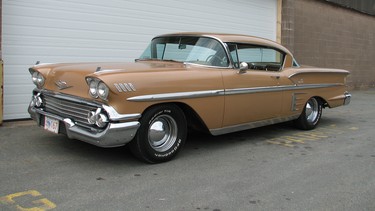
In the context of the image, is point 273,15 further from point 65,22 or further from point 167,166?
point 167,166

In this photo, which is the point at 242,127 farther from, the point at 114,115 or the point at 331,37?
the point at 331,37

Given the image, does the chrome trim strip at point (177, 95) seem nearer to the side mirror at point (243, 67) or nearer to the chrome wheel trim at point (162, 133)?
the chrome wheel trim at point (162, 133)

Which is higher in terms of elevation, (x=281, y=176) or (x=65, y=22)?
(x=65, y=22)

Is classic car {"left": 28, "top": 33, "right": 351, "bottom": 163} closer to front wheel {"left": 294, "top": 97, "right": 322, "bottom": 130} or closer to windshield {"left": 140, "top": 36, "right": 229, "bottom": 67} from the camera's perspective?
windshield {"left": 140, "top": 36, "right": 229, "bottom": 67}

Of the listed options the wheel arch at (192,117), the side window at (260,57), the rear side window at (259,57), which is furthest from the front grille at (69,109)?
the side window at (260,57)

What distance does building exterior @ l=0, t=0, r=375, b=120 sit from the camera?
6820 millimetres

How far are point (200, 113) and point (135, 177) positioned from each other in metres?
1.20

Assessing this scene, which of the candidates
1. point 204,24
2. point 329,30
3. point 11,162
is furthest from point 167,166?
point 329,30

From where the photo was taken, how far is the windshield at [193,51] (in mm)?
5219

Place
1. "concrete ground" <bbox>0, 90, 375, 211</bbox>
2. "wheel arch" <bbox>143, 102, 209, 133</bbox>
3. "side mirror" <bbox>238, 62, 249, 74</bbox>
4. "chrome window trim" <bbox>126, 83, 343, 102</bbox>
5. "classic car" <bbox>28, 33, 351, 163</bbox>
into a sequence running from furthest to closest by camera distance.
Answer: "side mirror" <bbox>238, 62, 249, 74</bbox>
"wheel arch" <bbox>143, 102, 209, 133</bbox>
"chrome window trim" <bbox>126, 83, 343, 102</bbox>
"classic car" <bbox>28, 33, 351, 163</bbox>
"concrete ground" <bbox>0, 90, 375, 211</bbox>

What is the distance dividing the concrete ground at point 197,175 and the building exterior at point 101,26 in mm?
1338

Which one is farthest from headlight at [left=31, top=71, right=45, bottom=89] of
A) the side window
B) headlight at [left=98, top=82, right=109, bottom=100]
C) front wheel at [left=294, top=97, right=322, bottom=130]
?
front wheel at [left=294, top=97, right=322, bottom=130]

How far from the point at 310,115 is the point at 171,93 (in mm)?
3484

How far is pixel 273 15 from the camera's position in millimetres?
12828
